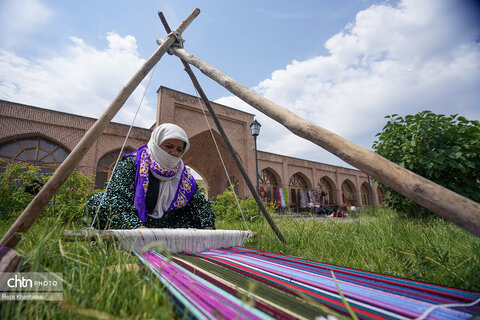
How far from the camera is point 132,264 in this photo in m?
0.93

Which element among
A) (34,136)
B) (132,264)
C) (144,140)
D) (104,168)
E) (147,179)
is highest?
(144,140)

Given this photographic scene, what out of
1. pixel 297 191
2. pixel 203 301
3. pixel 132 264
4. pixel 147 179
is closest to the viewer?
pixel 203 301

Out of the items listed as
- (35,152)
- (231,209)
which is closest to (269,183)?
(231,209)

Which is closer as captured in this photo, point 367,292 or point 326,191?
point 367,292

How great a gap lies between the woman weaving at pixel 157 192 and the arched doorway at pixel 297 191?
662 inches

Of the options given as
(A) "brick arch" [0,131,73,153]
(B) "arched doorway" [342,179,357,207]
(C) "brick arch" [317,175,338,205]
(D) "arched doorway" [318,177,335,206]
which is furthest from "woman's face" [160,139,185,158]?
(B) "arched doorway" [342,179,357,207]

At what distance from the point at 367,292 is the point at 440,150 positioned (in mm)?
3839

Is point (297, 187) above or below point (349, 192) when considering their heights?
above

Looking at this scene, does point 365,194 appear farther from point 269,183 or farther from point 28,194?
point 28,194

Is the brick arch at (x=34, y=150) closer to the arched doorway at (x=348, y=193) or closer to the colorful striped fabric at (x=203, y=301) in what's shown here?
the colorful striped fabric at (x=203, y=301)

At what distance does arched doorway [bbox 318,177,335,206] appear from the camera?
70.1ft

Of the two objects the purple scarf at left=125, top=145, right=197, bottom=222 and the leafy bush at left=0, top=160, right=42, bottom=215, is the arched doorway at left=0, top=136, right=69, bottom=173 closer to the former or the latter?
the leafy bush at left=0, top=160, right=42, bottom=215

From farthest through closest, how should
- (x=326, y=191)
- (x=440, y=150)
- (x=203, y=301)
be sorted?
1. (x=326, y=191)
2. (x=440, y=150)
3. (x=203, y=301)

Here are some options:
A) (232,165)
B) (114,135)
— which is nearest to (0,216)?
(114,135)
